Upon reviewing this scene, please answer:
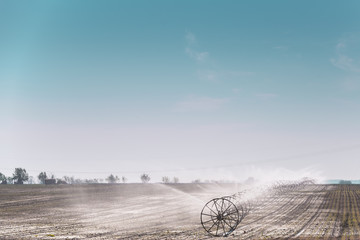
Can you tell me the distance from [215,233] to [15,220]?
3196 centimetres

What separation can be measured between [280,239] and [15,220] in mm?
39097

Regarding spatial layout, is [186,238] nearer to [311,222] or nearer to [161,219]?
[161,219]

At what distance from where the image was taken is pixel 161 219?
50.4 m

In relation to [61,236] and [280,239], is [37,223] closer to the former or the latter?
[61,236]

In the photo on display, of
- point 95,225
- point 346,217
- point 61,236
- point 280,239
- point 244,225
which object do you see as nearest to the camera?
point 280,239

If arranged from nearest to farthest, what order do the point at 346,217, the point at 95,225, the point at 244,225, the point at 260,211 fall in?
the point at 244,225
the point at 95,225
the point at 346,217
the point at 260,211

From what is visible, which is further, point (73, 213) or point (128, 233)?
point (73, 213)

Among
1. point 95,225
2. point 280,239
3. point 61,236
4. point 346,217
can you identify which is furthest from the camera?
point 346,217

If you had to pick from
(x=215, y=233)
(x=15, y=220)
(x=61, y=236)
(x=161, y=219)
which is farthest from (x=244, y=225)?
(x=15, y=220)

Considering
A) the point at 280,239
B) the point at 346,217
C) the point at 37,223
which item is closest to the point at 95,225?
the point at 37,223

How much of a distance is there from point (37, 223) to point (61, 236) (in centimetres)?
1294

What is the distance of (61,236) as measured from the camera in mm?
36344

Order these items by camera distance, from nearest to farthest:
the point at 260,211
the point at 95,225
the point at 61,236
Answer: the point at 61,236
the point at 95,225
the point at 260,211

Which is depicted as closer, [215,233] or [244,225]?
[215,233]
